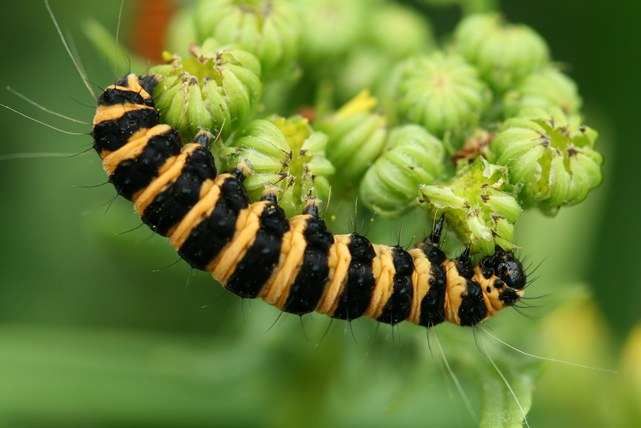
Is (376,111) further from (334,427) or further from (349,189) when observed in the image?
(334,427)

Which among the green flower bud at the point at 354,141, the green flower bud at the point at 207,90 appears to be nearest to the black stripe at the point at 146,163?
the green flower bud at the point at 207,90

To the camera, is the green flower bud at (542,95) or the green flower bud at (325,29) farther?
the green flower bud at (325,29)

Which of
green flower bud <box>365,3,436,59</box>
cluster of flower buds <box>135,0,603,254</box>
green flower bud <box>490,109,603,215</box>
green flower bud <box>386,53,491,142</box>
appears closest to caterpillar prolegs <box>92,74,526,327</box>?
cluster of flower buds <box>135,0,603,254</box>

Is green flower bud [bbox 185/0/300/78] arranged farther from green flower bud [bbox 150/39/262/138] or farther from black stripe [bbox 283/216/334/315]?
black stripe [bbox 283/216/334/315]

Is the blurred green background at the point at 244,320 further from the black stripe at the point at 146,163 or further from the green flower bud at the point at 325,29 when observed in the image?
the black stripe at the point at 146,163

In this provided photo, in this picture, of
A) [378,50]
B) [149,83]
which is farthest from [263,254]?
[378,50]
